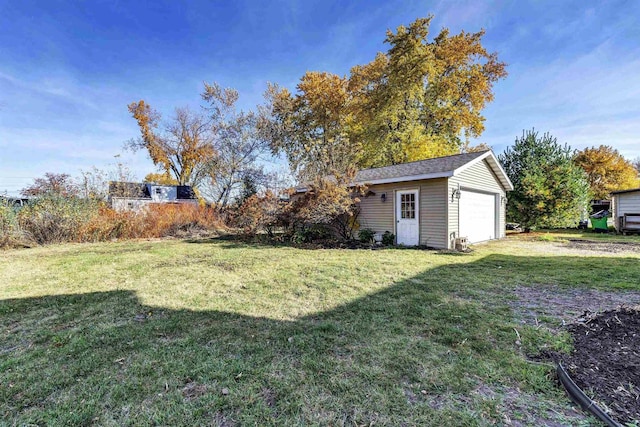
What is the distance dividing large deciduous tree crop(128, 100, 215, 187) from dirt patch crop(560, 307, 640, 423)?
23182mm

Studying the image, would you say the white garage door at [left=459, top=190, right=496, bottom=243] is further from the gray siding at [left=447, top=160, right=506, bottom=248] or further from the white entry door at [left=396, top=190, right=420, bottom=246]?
the white entry door at [left=396, top=190, right=420, bottom=246]

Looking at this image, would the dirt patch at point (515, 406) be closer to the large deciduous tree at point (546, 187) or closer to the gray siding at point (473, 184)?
the gray siding at point (473, 184)

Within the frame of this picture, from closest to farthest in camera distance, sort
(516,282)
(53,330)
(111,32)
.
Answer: (53,330) < (516,282) < (111,32)

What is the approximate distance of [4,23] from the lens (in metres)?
7.27

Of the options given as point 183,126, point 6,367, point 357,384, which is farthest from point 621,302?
point 183,126

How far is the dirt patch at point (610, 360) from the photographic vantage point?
181 cm

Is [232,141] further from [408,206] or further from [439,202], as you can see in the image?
[439,202]

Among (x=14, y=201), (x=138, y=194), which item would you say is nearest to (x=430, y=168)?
(x=14, y=201)

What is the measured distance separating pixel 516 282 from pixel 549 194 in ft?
35.7

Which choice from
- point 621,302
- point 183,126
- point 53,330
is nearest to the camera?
point 53,330

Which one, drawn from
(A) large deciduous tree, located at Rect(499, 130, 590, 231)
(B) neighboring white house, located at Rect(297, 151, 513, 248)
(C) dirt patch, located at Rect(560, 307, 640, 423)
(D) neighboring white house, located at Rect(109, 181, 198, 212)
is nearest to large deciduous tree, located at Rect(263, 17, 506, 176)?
(A) large deciduous tree, located at Rect(499, 130, 590, 231)

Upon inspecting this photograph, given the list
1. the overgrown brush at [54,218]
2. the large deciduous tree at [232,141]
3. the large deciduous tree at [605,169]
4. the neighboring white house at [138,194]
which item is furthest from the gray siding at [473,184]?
the large deciduous tree at [605,169]

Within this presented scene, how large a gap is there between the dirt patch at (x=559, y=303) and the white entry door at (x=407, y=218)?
15.9 feet

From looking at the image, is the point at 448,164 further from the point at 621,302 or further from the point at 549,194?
the point at 549,194
